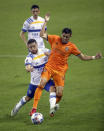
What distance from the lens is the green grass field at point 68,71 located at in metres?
14.1

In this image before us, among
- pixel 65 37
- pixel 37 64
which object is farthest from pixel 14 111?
pixel 65 37

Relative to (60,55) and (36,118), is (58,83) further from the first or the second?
(36,118)

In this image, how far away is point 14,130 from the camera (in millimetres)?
13406

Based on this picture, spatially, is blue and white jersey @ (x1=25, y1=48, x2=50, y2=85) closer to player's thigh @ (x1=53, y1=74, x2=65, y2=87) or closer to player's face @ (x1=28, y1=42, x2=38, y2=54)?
player's face @ (x1=28, y1=42, x2=38, y2=54)

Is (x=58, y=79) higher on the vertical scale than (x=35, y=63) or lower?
lower

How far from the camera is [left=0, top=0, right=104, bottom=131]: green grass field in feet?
46.4

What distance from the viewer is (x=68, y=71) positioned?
2042cm

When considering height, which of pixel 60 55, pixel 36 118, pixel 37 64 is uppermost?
pixel 60 55

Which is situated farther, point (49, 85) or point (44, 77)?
point (49, 85)

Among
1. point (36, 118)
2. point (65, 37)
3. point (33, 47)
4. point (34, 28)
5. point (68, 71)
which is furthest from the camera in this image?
point (68, 71)

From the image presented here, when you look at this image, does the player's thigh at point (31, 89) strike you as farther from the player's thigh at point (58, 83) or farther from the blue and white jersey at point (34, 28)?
the blue and white jersey at point (34, 28)

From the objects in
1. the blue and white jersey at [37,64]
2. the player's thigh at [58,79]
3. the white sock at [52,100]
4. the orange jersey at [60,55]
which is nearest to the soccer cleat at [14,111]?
the blue and white jersey at [37,64]

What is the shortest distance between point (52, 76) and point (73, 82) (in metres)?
4.44

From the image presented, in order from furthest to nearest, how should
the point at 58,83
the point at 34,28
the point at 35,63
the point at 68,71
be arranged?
the point at 68,71 → the point at 34,28 → the point at 58,83 → the point at 35,63
